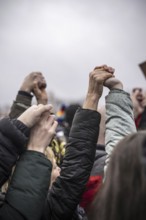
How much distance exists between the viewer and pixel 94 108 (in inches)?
64.7

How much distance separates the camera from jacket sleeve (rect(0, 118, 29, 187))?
140 cm

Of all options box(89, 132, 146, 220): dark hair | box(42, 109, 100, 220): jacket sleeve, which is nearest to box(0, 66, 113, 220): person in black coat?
box(42, 109, 100, 220): jacket sleeve

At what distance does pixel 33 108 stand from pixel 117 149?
24.6 inches

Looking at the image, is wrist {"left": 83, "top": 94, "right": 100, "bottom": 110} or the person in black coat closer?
the person in black coat

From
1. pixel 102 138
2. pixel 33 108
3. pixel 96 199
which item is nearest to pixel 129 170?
pixel 96 199

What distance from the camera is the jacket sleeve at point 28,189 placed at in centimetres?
136

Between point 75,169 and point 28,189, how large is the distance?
0.28 meters

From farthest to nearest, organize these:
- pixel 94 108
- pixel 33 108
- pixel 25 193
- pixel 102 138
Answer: pixel 102 138
pixel 94 108
pixel 33 108
pixel 25 193

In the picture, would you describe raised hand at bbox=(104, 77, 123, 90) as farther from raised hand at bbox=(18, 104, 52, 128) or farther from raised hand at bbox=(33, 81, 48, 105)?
raised hand at bbox=(33, 81, 48, 105)

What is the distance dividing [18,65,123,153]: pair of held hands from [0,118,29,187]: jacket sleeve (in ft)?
0.24

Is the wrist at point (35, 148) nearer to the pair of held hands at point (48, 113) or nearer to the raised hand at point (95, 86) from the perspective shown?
the pair of held hands at point (48, 113)

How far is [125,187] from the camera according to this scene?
3.03 ft

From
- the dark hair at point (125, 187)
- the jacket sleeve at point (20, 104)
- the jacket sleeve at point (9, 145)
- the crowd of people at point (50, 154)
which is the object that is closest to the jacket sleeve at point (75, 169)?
the crowd of people at point (50, 154)

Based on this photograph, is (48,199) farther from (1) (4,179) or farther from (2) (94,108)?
(2) (94,108)
